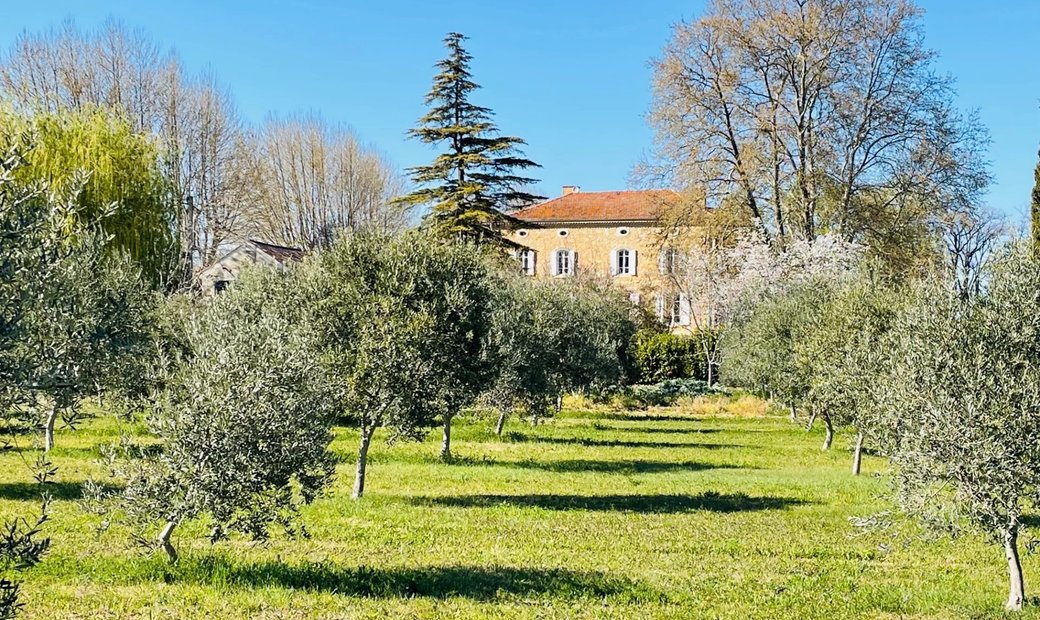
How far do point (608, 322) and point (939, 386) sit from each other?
110 ft

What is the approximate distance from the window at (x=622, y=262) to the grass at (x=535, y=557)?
50620 mm

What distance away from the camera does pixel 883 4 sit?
3834 centimetres

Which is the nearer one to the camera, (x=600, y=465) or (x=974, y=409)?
(x=974, y=409)

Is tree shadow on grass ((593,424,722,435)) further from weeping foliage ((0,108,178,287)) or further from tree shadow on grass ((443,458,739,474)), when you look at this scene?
weeping foliage ((0,108,178,287))

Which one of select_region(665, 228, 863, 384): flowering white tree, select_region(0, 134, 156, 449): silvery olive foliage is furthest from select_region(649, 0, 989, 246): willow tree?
select_region(0, 134, 156, 449): silvery olive foliage

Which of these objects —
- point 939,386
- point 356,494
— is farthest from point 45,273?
point 356,494

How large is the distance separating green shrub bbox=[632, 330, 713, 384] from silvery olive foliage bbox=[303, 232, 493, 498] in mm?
38961

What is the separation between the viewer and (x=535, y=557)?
1237cm

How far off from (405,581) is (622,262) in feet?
209

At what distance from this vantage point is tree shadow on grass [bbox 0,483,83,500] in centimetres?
1551

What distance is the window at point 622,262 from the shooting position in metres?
72.7

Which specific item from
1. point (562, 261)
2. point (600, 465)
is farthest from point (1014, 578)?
point (562, 261)

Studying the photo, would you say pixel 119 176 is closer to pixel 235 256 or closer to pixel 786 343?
pixel 235 256

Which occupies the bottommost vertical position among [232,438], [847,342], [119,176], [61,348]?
[232,438]
